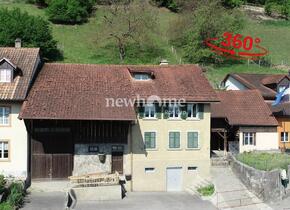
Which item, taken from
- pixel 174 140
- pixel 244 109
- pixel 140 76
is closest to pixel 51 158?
pixel 174 140

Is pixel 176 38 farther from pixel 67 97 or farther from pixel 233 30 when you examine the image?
pixel 67 97

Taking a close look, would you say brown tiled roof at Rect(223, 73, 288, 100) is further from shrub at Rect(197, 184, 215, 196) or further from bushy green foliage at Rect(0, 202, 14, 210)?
bushy green foliage at Rect(0, 202, 14, 210)

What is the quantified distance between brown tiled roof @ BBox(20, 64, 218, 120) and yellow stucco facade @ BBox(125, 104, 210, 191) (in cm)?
213

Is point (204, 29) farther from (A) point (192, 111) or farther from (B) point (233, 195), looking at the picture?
(B) point (233, 195)

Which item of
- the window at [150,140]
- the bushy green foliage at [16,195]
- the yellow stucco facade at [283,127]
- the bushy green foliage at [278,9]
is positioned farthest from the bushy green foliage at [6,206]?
the bushy green foliage at [278,9]

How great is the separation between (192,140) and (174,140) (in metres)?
1.47

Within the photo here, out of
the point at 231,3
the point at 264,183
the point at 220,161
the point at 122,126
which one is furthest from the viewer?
the point at 231,3

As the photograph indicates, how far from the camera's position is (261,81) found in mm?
58812

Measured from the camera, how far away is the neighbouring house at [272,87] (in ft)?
164

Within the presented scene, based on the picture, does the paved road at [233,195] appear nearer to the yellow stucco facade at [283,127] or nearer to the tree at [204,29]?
the yellow stucco facade at [283,127]

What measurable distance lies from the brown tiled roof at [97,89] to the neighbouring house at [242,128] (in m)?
4.53

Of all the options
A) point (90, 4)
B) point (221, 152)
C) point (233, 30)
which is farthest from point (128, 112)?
point (90, 4)

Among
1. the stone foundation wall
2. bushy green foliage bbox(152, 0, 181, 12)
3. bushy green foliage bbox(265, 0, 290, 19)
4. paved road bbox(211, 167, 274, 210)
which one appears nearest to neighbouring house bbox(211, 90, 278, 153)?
paved road bbox(211, 167, 274, 210)

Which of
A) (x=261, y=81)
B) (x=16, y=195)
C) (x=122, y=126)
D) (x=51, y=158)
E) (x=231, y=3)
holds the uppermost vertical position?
(x=231, y=3)
